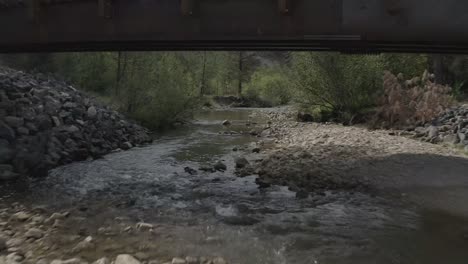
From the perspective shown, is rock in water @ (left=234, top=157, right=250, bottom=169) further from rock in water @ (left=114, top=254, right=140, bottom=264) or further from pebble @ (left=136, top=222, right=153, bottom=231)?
rock in water @ (left=114, top=254, right=140, bottom=264)

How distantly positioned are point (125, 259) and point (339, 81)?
828 inches

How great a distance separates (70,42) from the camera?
11.8 metres

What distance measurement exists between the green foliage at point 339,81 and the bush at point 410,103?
2.16 metres

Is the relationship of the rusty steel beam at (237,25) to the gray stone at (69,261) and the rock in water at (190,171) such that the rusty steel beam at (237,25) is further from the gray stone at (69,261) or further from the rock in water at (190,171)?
the gray stone at (69,261)

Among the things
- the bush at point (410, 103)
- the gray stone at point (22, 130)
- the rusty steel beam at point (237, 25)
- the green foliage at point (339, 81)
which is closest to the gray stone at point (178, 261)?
the rusty steel beam at point (237, 25)

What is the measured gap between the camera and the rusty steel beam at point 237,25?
857 cm

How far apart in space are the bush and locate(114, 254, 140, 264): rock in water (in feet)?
52.8

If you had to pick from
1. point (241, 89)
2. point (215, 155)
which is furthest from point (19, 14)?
point (241, 89)

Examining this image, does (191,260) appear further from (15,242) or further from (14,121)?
(14,121)

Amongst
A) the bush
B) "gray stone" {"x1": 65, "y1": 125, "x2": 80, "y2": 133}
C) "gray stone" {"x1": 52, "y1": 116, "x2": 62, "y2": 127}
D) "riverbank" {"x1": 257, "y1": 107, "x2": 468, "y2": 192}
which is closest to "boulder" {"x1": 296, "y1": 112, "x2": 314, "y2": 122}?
the bush

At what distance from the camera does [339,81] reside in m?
24.9

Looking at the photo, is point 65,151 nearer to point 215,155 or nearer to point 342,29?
point 215,155

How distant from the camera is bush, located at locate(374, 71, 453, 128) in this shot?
18.8 metres

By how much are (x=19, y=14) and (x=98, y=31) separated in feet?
9.79
